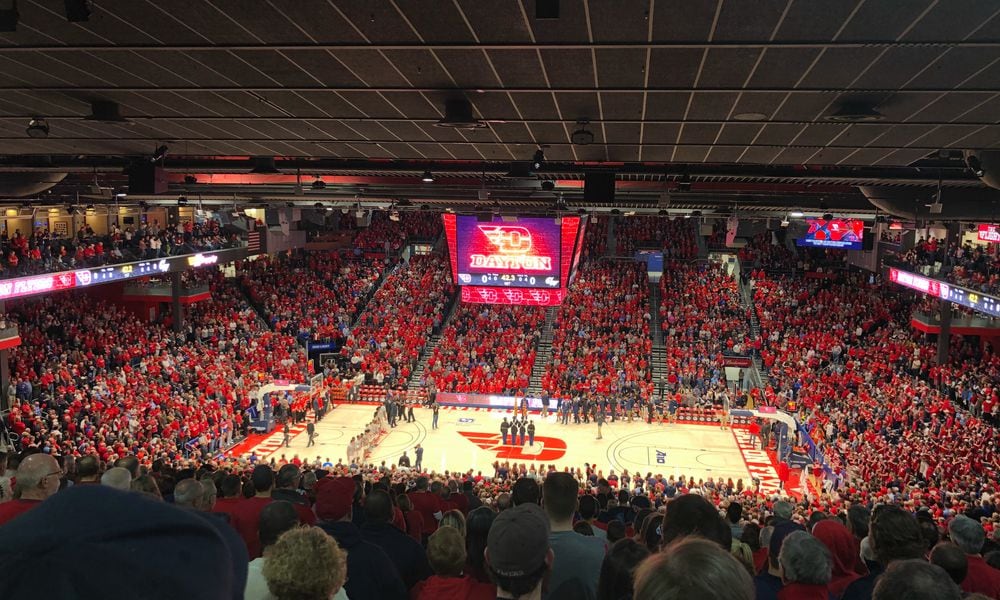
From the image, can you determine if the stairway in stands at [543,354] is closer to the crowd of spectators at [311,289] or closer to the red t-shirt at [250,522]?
the crowd of spectators at [311,289]

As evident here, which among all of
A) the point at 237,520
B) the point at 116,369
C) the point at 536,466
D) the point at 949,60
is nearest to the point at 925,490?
the point at 536,466

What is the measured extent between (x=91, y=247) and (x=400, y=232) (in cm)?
2049

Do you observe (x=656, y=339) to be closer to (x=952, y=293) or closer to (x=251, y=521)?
(x=952, y=293)

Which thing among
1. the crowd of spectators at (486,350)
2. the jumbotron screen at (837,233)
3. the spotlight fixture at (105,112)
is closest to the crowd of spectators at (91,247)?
the crowd of spectators at (486,350)

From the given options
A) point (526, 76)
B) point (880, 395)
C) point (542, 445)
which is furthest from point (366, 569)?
point (880, 395)

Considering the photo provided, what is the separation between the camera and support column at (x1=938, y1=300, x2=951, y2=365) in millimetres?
24547

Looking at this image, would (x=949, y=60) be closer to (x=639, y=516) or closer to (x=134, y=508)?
(x=639, y=516)

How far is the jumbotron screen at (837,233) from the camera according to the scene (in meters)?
29.7

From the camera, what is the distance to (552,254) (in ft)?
92.5

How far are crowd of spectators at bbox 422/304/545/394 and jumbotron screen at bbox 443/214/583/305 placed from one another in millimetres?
2881

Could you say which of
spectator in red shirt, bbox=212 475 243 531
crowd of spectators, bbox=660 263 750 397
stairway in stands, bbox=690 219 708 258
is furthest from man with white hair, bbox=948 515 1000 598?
stairway in stands, bbox=690 219 708 258

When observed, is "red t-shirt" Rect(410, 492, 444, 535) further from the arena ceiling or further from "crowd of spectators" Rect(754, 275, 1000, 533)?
"crowd of spectators" Rect(754, 275, 1000, 533)

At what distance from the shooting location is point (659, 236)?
129 feet

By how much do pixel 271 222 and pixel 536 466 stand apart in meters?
11.5
